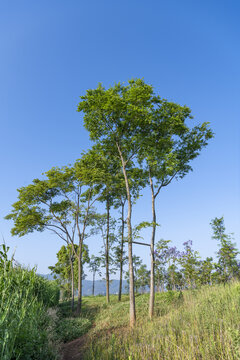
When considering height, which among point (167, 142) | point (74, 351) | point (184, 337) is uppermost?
point (167, 142)

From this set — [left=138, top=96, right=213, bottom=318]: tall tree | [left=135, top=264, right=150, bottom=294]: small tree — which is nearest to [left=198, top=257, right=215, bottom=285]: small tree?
[left=138, top=96, right=213, bottom=318]: tall tree

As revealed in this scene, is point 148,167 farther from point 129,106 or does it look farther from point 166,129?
point 129,106

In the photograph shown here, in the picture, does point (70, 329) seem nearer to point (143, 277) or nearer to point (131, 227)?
point (131, 227)

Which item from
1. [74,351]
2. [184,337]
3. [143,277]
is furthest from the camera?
[143,277]

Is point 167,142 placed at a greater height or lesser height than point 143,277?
greater

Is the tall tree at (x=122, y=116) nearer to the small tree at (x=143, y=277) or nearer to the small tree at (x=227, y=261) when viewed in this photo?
the small tree at (x=227, y=261)

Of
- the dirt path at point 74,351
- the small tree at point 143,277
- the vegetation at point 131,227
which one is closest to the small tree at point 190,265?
the vegetation at point 131,227

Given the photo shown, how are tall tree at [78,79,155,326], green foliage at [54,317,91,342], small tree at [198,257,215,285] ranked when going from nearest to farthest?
1. green foliage at [54,317,91,342]
2. tall tree at [78,79,155,326]
3. small tree at [198,257,215,285]

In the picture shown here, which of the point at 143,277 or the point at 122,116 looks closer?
the point at 122,116

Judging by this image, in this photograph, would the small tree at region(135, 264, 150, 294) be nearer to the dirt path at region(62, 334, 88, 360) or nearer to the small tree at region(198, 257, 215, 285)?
the small tree at region(198, 257, 215, 285)

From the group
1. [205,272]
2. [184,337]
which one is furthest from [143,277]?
[184,337]

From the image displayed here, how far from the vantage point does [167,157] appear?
10.4m

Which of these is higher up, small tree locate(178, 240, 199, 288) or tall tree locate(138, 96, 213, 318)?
tall tree locate(138, 96, 213, 318)

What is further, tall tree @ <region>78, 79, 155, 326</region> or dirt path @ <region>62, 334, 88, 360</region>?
tall tree @ <region>78, 79, 155, 326</region>
